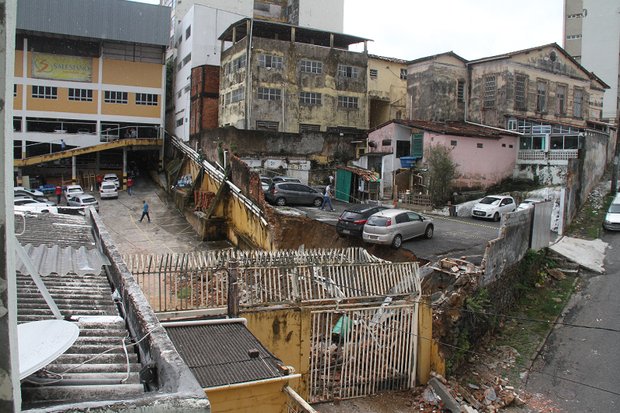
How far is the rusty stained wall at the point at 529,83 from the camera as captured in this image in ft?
111

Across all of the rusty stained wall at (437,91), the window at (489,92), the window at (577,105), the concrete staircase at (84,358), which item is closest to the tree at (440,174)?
the rusty stained wall at (437,91)

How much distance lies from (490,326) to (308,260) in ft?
24.4

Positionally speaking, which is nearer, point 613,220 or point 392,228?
point 392,228

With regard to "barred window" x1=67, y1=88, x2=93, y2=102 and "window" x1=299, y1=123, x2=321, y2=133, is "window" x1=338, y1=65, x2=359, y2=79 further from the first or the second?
"barred window" x1=67, y1=88, x2=93, y2=102

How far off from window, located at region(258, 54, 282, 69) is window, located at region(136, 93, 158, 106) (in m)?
14.5

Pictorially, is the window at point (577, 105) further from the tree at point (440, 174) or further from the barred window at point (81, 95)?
the barred window at point (81, 95)

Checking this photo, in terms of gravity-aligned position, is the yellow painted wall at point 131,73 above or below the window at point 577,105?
above

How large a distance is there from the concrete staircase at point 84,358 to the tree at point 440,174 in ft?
76.7

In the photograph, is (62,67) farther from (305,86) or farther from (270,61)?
(305,86)

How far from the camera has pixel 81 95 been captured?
41.6 metres

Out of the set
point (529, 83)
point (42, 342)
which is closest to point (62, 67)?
point (529, 83)

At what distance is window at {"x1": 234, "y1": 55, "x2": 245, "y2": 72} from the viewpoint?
35.6 metres

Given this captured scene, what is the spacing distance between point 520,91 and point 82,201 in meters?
33.4

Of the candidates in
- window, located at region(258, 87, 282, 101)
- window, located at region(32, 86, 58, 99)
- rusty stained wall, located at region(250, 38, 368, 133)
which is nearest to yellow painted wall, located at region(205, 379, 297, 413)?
rusty stained wall, located at region(250, 38, 368, 133)
